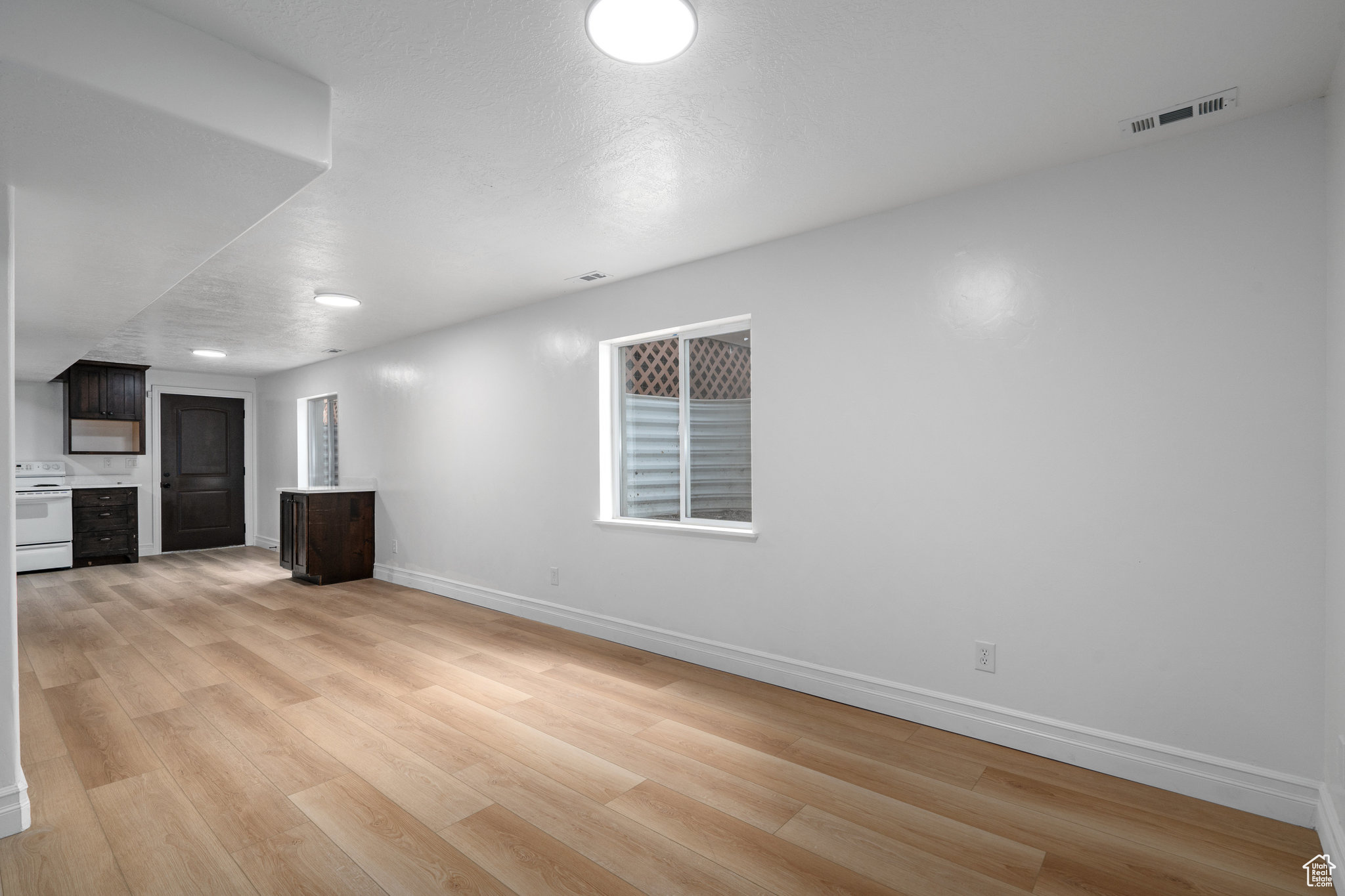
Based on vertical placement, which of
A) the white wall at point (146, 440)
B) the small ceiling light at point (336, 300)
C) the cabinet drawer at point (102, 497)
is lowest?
the cabinet drawer at point (102, 497)

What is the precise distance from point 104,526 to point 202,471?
4.58ft

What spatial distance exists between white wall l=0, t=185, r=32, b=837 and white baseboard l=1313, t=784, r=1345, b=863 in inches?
152

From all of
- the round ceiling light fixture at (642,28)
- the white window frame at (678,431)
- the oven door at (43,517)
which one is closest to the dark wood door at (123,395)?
the oven door at (43,517)

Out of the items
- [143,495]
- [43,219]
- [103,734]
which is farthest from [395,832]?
[143,495]

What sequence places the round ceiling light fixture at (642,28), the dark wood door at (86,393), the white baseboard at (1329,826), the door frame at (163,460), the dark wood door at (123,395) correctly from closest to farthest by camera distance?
the round ceiling light fixture at (642,28) → the white baseboard at (1329,826) → the dark wood door at (86,393) → the dark wood door at (123,395) → the door frame at (163,460)

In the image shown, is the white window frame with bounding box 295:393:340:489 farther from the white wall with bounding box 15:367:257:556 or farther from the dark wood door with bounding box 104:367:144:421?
the dark wood door with bounding box 104:367:144:421

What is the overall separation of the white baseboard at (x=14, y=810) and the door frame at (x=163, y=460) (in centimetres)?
732

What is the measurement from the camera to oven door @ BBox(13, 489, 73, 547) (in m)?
6.51

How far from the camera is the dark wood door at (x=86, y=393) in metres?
7.13

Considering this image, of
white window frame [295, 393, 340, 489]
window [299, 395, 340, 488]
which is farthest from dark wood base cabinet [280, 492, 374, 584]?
white window frame [295, 393, 340, 489]

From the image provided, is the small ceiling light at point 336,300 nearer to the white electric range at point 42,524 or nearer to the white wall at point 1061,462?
the white wall at point 1061,462

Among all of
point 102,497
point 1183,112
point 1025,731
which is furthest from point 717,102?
point 102,497

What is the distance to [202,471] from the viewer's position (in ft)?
27.7

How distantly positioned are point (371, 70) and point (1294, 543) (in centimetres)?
319
